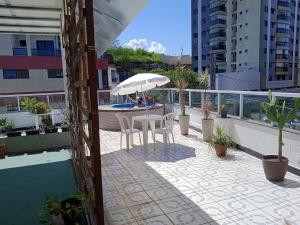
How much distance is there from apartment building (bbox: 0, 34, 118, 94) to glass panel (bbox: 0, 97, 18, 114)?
1460 cm

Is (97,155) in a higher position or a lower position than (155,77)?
lower

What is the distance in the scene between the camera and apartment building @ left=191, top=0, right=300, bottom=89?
39094 mm

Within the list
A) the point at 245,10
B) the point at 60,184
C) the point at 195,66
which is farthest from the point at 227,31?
the point at 60,184

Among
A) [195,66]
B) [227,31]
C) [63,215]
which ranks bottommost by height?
[63,215]

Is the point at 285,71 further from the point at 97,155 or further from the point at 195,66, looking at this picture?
the point at 97,155

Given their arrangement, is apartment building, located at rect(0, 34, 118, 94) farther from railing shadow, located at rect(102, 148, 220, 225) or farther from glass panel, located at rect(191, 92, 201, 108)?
railing shadow, located at rect(102, 148, 220, 225)

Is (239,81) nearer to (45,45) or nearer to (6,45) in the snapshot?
(45,45)

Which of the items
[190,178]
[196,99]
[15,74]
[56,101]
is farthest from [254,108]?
[15,74]

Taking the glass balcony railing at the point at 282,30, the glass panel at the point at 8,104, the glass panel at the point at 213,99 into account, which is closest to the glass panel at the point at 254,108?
the glass panel at the point at 213,99

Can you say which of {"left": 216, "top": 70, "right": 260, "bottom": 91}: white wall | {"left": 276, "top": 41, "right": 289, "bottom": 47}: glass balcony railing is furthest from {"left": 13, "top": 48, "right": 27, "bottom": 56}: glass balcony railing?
{"left": 276, "top": 41, "right": 289, "bottom": 47}: glass balcony railing

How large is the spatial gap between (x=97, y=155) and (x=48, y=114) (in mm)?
5693

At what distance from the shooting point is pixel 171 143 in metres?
6.58

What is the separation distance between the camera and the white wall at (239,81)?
32.4 metres

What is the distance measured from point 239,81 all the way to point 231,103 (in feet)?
101
